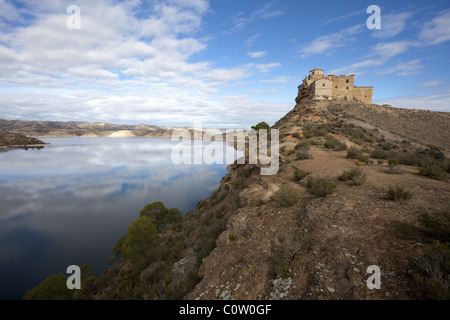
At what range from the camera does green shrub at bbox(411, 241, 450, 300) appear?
2196 millimetres

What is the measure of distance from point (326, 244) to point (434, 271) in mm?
1519

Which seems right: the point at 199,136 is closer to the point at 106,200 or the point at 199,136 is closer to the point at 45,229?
the point at 106,200

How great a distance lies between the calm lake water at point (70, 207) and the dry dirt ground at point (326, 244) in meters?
13.6

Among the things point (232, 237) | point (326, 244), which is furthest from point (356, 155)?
point (232, 237)

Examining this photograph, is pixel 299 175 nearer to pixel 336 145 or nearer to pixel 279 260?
pixel 279 260

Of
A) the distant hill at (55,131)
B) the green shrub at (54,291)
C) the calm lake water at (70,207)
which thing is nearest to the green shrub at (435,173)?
the green shrub at (54,291)

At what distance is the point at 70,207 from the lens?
2366 cm

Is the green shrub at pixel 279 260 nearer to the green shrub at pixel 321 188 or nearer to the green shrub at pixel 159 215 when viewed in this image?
the green shrub at pixel 321 188

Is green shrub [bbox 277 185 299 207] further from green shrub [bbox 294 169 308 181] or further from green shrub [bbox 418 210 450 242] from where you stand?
green shrub [bbox 418 210 450 242]

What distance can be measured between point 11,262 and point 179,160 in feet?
142

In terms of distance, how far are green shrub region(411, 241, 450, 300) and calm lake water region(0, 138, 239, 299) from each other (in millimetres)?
16818

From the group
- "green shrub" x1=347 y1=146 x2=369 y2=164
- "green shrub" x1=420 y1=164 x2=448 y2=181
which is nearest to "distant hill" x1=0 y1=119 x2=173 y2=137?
"green shrub" x1=347 y1=146 x2=369 y2=164
